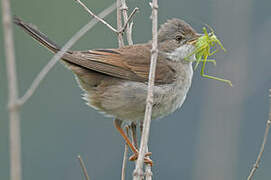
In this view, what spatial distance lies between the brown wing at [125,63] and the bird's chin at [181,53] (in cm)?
19

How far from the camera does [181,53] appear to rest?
448 cm

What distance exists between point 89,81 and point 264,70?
1.79 meters

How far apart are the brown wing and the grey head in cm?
26

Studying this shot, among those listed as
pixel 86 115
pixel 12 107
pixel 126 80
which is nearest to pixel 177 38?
pixel 126 80

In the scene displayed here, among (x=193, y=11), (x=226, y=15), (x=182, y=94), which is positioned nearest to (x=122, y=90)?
(x=182, y=94)

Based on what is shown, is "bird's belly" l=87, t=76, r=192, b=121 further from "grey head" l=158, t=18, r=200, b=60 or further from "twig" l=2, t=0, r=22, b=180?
"twig" l=2, t=0, r=22, b=180

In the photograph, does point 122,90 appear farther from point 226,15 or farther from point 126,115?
point 226,15

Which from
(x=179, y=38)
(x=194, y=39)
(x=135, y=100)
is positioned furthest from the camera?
(x=179, y=38)

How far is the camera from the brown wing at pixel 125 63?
13.5 feet

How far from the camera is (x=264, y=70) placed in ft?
14.6

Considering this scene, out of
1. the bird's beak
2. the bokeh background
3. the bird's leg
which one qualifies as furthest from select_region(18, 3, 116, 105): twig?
the bokeh background

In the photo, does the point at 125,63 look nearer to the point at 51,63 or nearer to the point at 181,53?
the point at 181,53

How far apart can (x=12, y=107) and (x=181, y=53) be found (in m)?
2.70

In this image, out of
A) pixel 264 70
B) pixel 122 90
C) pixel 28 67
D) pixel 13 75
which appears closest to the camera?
pixel 13 75
